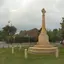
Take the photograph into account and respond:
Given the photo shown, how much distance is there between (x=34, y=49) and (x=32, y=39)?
49689mm

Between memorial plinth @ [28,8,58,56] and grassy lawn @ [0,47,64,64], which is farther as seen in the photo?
memorial plinth @ [28,8,58,56]

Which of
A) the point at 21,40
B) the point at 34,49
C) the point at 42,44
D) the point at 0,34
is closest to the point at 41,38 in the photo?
the point at 42,44

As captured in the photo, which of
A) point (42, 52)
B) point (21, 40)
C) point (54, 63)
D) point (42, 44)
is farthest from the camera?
point (21, 40)

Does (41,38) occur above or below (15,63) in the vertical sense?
above

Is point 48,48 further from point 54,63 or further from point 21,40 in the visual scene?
point 21,40

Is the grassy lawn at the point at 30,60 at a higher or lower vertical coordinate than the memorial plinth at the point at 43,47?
lower

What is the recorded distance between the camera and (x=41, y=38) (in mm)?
33719

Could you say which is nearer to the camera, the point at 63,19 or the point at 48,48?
the point at 48,48

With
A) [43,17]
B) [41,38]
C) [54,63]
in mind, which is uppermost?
[43,17]

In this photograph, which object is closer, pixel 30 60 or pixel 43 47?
pixel 30 60

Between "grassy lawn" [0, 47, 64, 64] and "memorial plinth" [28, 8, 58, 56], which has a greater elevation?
"memorial plinth" [28, 8, 58, 56]

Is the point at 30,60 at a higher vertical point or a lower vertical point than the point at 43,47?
lower

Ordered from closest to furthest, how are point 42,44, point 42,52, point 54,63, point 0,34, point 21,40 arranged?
point 54,63 < point 42,52 < point 42,44 < point 21,40 < point 0,34

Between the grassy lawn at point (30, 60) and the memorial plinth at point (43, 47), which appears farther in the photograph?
the memorial plinth at point (43, 47)
